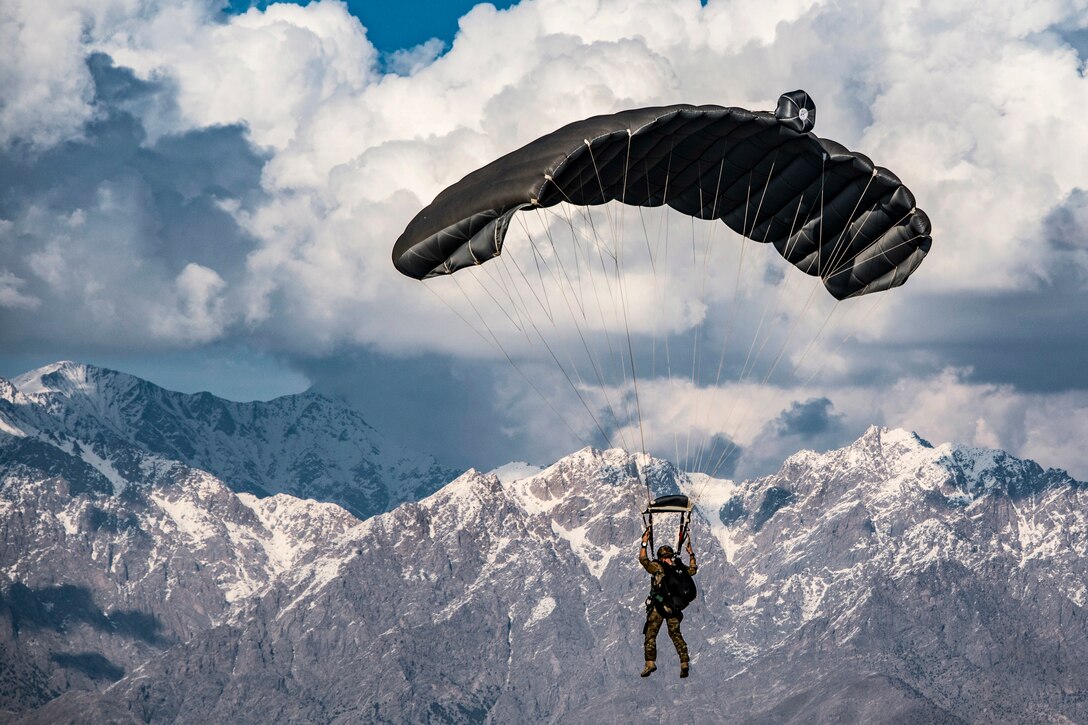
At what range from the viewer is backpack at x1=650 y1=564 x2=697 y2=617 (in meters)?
54.3

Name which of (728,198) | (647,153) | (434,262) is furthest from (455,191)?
(728,198)

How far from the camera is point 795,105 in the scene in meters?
58.9

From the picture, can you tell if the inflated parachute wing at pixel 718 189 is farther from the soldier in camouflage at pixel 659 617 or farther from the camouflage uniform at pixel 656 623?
the camouflage uniform at pixel 656 623

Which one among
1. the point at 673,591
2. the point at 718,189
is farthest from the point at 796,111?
the point at 673,591

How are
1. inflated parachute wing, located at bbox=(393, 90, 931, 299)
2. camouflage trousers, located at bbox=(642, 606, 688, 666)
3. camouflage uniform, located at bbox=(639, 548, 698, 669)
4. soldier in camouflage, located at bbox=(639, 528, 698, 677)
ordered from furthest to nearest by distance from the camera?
inflated parachute wing, located at bbox=(393, 90, 931, 299)
camouflage trousers, located at bbox=(642, 606, 688, 666)
camouflage uniform, located at bbox=(639, 548, 698, 669)
soldier in camouflage, located at bbox=(639, 528, 698, 677)

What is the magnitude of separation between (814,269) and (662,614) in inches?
694

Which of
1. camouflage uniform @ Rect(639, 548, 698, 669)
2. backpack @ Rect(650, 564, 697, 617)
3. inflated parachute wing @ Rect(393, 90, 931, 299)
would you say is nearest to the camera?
camouflage uniform @ Rect(639, 548, 698, 669)

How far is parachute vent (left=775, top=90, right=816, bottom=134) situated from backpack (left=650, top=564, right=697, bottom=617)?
51.6 ft

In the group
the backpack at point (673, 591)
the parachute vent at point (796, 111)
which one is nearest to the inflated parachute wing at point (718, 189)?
the parachute vent at point (796, 111)

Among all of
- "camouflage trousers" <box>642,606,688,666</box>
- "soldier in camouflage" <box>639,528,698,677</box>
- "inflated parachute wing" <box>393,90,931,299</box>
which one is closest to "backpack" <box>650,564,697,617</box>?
"soldier in camouflage" <box>639,528,698,677</box>

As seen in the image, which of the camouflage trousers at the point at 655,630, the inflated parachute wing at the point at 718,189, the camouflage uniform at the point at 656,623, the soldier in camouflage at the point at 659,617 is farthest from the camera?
the inflated parachute wing at the point at 718,189

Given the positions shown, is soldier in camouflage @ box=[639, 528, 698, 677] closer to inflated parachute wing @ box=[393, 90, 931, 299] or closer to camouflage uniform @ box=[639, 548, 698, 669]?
camouflage uniform @ box=[639, 548, 698, 669]

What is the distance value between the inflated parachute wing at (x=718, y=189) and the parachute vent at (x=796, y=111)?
4 centimetres

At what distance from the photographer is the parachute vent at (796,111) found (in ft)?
192
